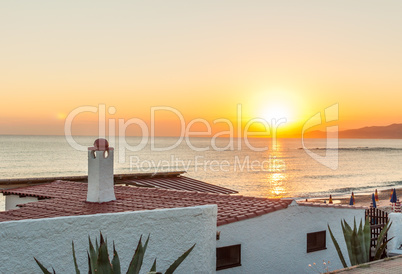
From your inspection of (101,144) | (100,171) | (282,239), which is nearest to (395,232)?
(282,239)

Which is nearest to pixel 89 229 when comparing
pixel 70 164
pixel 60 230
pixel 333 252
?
pixel 60 230

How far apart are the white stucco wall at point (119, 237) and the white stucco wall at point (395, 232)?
7385 mm

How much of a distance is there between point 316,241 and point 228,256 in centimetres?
326

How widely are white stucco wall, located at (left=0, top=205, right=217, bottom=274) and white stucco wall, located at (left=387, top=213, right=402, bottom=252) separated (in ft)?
24.2

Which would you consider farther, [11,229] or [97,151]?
[97,151]

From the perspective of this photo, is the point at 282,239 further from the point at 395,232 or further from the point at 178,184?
the point at 178,184

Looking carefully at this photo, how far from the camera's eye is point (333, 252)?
12836mm

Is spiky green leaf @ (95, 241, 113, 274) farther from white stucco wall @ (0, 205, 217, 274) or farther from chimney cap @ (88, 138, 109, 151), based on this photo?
chimney cap @ (88, 138, 109, 151)

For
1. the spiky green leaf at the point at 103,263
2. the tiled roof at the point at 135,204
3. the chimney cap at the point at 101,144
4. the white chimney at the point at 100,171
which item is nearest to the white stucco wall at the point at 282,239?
the tiled roof at the point at 135,204

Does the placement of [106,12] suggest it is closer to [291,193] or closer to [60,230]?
[60,230]

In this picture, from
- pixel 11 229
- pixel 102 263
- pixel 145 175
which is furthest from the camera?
pixel 145 175

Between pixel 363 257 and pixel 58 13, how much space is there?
29.7 meters

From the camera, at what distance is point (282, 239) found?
37.1 ft

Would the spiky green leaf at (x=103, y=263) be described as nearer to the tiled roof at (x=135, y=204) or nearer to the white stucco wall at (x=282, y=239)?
the tiled roof at (x=135, y=204)
